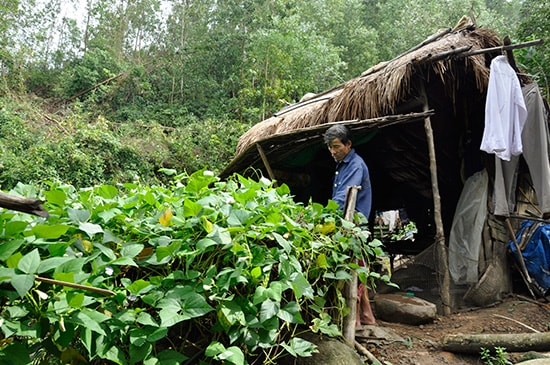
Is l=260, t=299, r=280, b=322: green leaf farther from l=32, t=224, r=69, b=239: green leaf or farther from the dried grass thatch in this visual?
the dried grass thatch

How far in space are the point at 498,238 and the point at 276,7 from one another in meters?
14.0

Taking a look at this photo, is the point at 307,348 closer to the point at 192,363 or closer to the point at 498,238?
the point at 192,363

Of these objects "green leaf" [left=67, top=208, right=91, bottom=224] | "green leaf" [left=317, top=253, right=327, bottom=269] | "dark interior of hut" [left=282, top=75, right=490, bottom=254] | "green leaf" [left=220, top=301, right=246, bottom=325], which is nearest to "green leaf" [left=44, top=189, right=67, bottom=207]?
"green leaf" [left=67, top=208, right=91, bottom=224]

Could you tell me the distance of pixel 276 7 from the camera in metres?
16.1

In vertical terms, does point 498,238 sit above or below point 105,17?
below

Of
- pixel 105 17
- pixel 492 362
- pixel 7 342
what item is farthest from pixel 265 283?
pixel 105 17

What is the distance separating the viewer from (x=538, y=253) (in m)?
4.52

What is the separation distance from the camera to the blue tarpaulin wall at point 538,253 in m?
4.46

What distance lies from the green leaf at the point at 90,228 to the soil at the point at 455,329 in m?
1.91

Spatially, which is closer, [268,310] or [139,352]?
[139,352]

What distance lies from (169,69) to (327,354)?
1882cm

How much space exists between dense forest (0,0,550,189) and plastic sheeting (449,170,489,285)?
366 cm

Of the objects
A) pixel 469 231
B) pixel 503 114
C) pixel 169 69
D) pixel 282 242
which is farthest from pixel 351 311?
pixel 169 69

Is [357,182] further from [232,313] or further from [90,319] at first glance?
[90,319]
